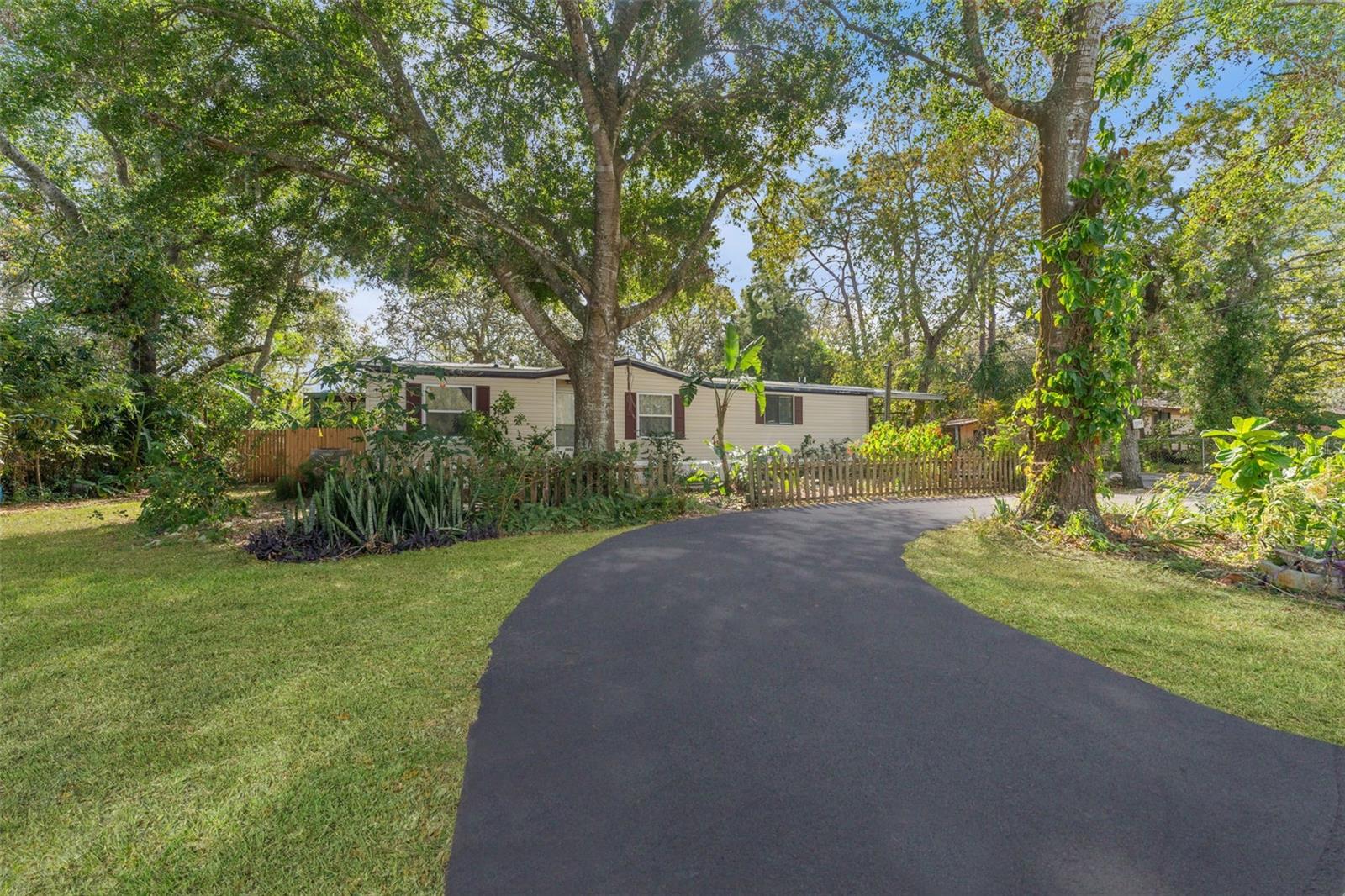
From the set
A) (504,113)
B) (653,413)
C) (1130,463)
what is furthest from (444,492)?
(1130,463)

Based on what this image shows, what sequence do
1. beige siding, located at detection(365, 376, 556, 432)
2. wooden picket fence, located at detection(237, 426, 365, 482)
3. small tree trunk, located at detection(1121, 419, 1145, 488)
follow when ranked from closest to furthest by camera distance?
1. small tree trunk, located at detection(1121, 419, 1145, 488)
2. beige siding, located at detection(365, 376, 556, 432)
3. wooden picket fence, located at detection(237, 426, 365, 482)

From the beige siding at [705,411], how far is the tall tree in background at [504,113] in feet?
10.9

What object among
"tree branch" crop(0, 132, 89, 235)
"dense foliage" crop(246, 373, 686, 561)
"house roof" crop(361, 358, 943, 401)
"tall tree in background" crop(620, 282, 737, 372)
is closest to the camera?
"dense foliage" crop(246, 373, 686, 561)

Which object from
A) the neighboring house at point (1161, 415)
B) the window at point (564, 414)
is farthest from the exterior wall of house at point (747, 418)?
the neighboring house at point (1161, 415)

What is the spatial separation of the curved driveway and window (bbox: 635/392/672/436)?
40.6 ft

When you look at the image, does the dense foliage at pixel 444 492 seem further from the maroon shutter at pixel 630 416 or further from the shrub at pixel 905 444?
the shrub at pixel 905 444

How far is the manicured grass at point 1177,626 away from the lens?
300cm

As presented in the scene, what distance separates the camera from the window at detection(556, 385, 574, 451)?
15.8m

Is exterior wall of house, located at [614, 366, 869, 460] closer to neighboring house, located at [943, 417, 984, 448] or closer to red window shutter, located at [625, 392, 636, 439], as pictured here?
red window shutter, located at [625, 392, 636, 439]

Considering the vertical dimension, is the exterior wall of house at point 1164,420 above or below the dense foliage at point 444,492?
above

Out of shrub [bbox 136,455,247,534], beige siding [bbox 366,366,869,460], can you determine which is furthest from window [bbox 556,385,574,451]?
shrub [bbox 136,455,247,534]

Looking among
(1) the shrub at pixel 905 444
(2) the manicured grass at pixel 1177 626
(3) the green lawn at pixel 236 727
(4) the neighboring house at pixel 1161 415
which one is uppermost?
(4) the neighboring house at pixel 1161 415

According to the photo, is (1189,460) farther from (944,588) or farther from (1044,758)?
(1044,758)

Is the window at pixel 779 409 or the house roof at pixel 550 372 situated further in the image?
the window at pixel 779 409
